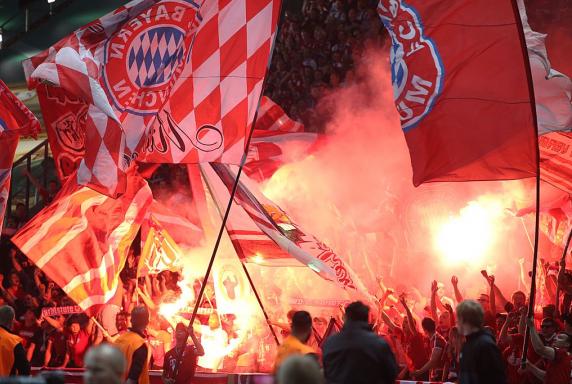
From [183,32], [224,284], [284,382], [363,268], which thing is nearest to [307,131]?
[363,268]

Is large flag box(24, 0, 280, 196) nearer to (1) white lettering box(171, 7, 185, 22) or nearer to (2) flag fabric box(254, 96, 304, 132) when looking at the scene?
(1) white lettering box(171, 7, 185, 22)

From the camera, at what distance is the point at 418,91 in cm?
730

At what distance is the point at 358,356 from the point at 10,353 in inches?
124

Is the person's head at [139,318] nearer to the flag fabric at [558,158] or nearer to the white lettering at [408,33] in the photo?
the white lettering at [408,33]

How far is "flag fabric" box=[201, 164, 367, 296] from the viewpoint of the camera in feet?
29.8

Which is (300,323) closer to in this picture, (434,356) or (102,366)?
(102,366)

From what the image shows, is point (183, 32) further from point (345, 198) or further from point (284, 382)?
point (284, 382)

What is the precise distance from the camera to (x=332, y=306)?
1100cm

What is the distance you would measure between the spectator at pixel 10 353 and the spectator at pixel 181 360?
4.38 feet

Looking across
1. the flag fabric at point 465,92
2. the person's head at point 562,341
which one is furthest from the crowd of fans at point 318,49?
the person's head at point 562,341

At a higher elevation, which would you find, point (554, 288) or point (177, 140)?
point (177, 140)

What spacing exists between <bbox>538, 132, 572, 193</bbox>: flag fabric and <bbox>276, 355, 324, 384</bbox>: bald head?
6326 mm

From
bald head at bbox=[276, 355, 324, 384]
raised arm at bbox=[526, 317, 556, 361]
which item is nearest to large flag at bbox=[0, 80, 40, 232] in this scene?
raised arm at bbox=[526, 317, 556, 361]

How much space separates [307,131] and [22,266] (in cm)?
505
